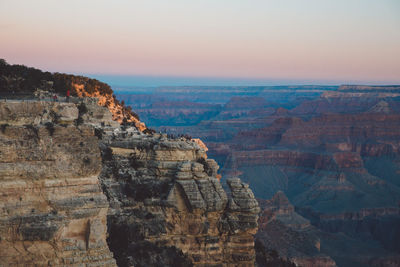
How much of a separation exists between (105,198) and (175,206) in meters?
8.49

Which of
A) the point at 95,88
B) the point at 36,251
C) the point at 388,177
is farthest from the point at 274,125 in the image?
the point at 36,251

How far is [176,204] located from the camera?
24297 mm

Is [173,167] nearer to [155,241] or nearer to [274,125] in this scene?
[155,241]

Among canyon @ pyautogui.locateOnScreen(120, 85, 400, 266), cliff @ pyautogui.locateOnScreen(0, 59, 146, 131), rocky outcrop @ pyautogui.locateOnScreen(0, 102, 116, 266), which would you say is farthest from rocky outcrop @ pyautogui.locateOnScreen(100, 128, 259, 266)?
canyon @ pyautogui.locateOnScreen(120, 85, 400, 266)

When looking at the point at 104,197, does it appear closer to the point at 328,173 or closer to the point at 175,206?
the point at 175,206

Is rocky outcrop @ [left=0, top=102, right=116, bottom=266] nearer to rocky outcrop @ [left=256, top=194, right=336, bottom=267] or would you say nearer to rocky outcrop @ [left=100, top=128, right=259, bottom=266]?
rocky outcrop @ [left=100, top=128, right=259, bottom=266]

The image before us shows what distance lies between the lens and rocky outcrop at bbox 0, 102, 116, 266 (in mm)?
14719

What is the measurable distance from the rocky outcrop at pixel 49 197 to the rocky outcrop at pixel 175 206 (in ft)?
24.6

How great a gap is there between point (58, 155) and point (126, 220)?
840 cm

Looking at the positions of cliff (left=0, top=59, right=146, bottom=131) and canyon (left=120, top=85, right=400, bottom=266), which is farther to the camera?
canyon (left=120, top=85, right=400, bottom=266)

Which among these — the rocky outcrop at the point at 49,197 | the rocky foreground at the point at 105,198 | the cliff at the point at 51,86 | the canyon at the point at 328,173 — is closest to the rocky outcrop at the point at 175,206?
the rocky foreground at the point at 105,198

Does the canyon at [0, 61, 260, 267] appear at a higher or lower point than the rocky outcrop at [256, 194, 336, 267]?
higher

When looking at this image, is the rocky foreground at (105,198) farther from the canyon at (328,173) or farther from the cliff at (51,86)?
the canyon at (328,173)

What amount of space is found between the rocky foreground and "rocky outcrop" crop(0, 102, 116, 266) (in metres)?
0.03
